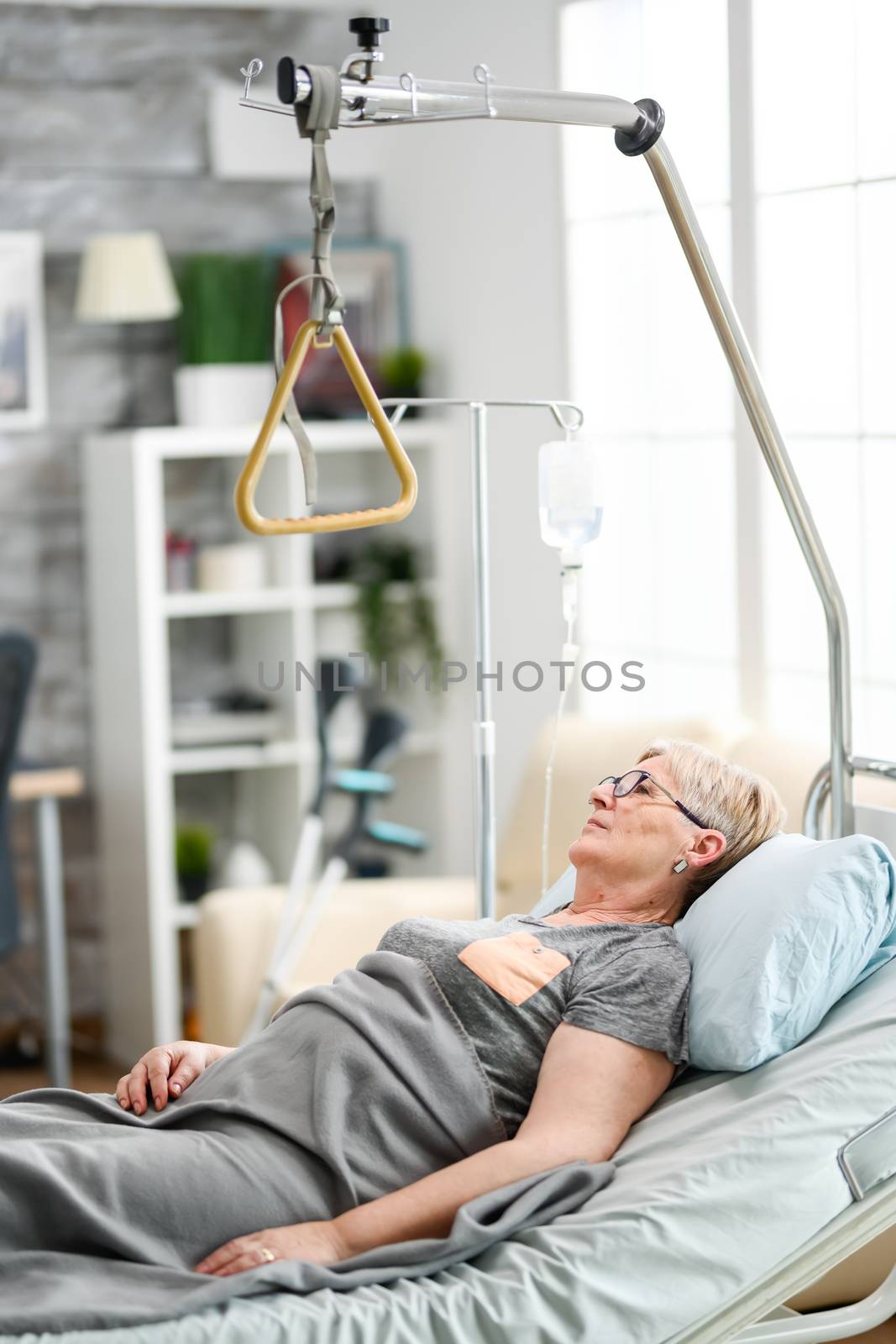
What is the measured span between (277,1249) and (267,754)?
2513 millimetres

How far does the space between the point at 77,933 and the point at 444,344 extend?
176 centimetres

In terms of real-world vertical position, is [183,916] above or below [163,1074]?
below

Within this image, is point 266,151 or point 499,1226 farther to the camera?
point 266,151

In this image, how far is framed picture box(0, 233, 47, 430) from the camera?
4.02 m

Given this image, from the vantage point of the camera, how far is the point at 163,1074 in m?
1.78

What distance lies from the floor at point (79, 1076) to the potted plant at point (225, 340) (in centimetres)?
159

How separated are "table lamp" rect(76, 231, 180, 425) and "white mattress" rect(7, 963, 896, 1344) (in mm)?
2738

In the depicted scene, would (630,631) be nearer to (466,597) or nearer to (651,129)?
(466,597)

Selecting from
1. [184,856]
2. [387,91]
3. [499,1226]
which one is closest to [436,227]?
[184,856]

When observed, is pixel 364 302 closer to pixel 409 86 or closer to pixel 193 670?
pixel 193 670

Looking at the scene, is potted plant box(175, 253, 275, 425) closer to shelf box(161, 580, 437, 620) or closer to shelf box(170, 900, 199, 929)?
shelf box(161, 580, 437, 620)

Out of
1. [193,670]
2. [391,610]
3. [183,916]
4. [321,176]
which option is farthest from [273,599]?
[321,176]

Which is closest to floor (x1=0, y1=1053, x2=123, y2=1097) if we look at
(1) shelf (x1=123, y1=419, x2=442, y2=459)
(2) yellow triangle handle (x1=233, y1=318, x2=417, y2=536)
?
(1) shelf (x1=123, y1=419, x2=442, y2=459)

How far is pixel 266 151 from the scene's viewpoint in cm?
418
